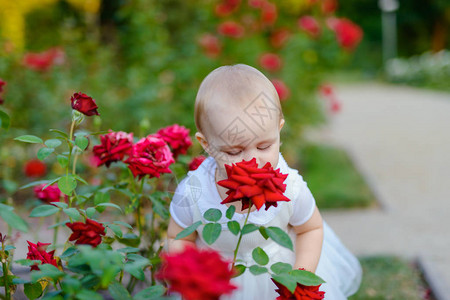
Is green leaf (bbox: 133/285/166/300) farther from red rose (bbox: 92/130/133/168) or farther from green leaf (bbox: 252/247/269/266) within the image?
red rose (bbox: 92/130/133/168)

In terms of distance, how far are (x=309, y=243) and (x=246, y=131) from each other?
1.46ft

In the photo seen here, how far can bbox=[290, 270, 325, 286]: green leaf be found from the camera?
1.12 m

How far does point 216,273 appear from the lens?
2.52 feet

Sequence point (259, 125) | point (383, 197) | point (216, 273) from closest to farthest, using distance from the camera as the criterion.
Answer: point (216, 273) → point (259, 125) → point (383, 197)

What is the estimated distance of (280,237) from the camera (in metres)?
1.07

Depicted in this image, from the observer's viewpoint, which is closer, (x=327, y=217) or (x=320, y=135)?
(x=327, y=217)

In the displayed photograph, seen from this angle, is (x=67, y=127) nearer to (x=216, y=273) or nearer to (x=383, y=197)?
(x=383, y=197)

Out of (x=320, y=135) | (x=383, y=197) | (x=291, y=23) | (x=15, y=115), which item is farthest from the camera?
(x=320, y=135)

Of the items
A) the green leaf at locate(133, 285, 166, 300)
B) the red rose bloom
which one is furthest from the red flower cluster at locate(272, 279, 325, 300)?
the red rose bloom

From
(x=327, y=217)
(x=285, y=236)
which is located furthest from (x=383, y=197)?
(x=285, y=236)

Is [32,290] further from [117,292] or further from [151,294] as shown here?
[151,294]

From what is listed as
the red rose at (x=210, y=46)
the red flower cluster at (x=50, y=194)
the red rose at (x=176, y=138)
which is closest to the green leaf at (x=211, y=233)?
the red rose at (x=176, y=138)

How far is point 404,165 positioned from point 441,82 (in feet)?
33.1

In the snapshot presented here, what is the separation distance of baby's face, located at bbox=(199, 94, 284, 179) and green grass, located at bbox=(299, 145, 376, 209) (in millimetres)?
2432
